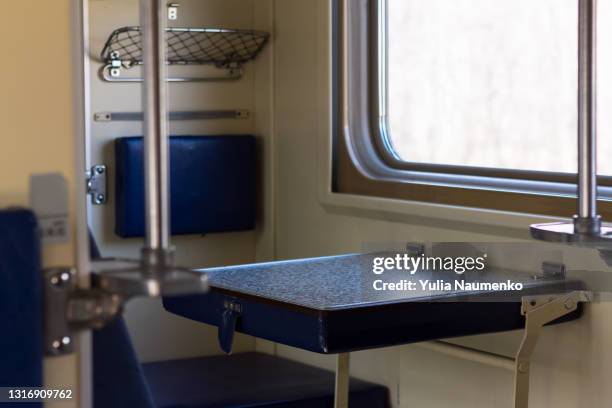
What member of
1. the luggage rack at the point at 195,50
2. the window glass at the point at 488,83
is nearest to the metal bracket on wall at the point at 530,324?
the window glass at the point at 488,83

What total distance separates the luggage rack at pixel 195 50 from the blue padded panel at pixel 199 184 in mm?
240

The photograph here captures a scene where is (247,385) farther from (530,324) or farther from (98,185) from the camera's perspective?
(530,324)

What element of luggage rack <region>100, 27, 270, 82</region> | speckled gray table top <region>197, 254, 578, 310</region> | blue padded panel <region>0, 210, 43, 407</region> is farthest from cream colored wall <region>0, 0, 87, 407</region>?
luggage rack <region>100, 27, 270, 82</region>

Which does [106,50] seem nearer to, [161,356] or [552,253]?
[161,356]

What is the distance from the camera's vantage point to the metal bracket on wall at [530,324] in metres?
Result: 2.53

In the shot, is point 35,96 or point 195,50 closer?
point 35,96

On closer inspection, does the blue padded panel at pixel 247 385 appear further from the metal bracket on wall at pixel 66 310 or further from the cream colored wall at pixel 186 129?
the metal bracket on wall at pixel 66 310

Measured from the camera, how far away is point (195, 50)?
3732mm

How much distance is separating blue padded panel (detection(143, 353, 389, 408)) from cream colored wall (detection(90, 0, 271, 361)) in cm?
12

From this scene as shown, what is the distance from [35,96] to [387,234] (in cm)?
243

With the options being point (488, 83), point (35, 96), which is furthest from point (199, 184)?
point (35, 96)

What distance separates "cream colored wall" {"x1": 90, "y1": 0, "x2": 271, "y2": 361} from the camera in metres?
3.60

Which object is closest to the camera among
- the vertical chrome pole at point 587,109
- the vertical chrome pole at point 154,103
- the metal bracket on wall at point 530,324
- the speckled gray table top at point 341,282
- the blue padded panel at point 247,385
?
the vertical chrome pole at point 154,103

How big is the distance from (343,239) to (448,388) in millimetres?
653
